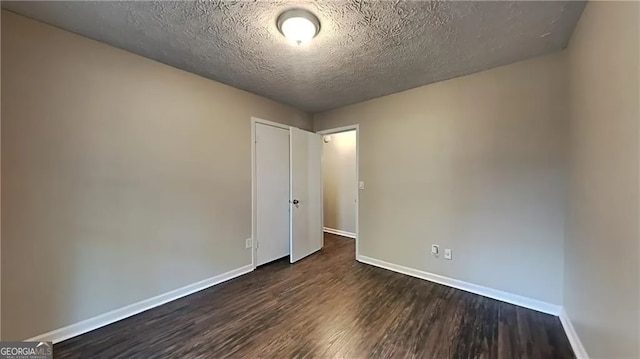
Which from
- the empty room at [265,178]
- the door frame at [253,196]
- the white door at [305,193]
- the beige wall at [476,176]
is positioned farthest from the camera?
the white door at [305,193]

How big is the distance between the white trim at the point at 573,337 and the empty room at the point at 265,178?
0.02 m

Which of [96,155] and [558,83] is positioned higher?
[558,83]

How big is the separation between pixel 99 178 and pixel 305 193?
255 centimetres

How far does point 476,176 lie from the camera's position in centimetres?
282

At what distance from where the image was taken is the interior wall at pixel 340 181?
557 centimetres

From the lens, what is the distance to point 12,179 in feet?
5.89

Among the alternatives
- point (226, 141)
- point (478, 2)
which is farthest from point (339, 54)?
point (226, 141)

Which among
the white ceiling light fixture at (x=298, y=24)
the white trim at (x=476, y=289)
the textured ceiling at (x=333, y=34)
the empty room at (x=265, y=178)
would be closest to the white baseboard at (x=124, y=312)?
the empty room at (x=265, y=178)

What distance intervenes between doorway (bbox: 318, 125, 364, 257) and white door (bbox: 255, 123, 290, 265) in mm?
1853

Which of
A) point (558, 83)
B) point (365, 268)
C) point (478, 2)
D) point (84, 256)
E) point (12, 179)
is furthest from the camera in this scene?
point (365, 268)

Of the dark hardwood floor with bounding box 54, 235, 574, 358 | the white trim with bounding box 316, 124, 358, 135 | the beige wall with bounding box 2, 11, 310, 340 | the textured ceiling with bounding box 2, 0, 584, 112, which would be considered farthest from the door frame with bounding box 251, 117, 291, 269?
the white trim with bounding box 316, 124, 358, 135

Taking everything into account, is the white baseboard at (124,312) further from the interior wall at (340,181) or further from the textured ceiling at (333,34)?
the interior wall at (340,181)

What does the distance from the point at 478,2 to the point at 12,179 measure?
132 inches

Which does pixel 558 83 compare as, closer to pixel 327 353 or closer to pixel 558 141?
pixel 558 141
